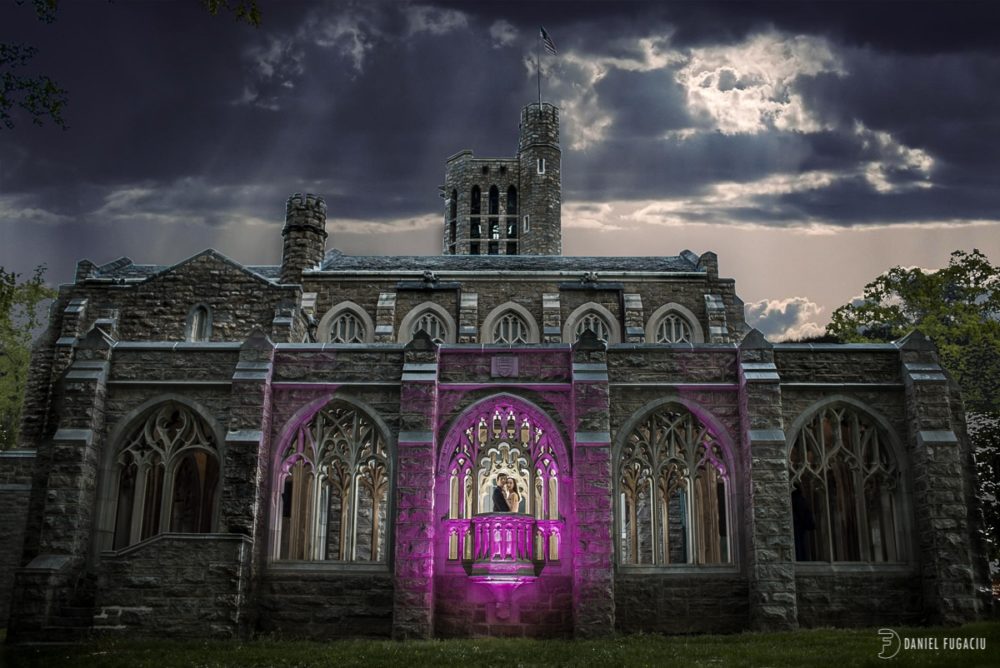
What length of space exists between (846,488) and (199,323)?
1863 centimetres

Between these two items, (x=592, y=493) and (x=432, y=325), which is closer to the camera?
(x=592, y=493)

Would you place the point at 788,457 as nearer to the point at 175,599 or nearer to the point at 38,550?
the point at 175,599

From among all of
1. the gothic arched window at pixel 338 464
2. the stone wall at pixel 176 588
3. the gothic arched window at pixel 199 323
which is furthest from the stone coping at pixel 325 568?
the gothic arched window at pixel 199 323

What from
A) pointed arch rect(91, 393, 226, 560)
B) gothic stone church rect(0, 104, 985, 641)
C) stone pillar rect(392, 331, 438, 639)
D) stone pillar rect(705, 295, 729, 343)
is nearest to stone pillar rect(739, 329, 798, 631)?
gothic stone church rect(0, 104, 985, 641)

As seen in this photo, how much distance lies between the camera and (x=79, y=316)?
29.9 meters

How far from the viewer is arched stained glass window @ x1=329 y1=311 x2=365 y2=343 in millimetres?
32219

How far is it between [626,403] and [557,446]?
1654 mm

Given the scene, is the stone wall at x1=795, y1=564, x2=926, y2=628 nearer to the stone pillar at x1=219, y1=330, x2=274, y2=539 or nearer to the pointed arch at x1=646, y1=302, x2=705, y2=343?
the stone pillar at x1=219, y1=330, x2=274, y2=539

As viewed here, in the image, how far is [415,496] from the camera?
58.3ft

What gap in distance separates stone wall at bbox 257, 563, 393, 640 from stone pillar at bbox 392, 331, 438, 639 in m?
0.56

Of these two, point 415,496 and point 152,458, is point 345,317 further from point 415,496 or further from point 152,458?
point 415,496

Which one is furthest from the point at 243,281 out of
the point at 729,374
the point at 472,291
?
the point at 729,374

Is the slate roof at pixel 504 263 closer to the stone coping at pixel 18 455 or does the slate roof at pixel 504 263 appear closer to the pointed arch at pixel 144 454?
the stone coping at pixel 18 455

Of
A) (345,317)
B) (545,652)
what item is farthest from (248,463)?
(345,317)
